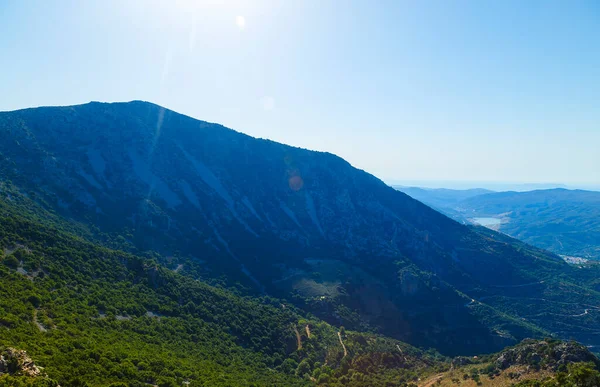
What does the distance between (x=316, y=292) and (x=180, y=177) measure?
89278 mm

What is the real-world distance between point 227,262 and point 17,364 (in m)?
105

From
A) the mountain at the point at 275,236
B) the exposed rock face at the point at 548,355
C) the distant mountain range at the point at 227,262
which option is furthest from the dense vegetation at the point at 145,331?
the mountain at the point at 275,236

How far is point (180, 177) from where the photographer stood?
168m

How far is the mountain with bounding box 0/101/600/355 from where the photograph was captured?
120m

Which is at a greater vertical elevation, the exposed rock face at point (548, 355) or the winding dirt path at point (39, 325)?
the winding dirt path at point (39, 325)

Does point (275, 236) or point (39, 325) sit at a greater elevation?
point (39, 325)

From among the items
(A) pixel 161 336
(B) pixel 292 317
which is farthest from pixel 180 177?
(A) pixel 161 336

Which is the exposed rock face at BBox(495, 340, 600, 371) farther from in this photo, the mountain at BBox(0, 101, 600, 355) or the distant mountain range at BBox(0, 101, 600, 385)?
the mountain at BBox(0, 101, 600, 355)

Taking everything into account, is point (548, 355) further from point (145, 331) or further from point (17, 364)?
point (17, 364)

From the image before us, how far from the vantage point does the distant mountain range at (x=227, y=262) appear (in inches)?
2571

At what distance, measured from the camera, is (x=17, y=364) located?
2964 cm

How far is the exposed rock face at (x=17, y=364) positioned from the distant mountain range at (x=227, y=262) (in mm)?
2484

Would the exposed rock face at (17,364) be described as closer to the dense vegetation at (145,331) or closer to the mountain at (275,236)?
the dense vegetation at (145,331)

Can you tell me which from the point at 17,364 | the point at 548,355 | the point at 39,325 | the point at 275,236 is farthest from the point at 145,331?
the point at 275,236
